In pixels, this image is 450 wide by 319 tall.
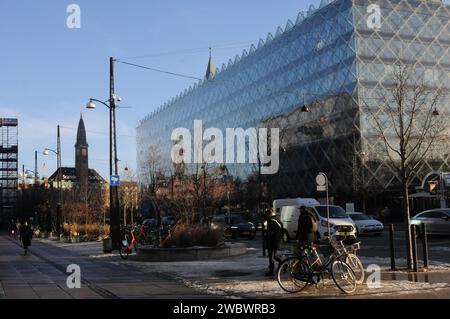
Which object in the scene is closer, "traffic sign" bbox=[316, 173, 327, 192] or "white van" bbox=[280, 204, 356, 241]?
"traffic sign" bbox=[316, 173, 327, 192]

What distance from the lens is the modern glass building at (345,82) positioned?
6109 centimetres

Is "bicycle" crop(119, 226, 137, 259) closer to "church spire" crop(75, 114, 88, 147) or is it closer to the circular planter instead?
the circular planter

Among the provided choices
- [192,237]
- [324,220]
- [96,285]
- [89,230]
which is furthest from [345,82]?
[96,285]

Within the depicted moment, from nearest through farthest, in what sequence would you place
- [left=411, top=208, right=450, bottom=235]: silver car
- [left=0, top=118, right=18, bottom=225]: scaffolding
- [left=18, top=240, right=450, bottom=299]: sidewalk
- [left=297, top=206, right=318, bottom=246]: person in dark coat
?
1. [left=18, top=240, right=450, bottom=299]: sidewalk
2. [left=297, top=206, right=318, bottom=246]: person in dark coat
3. [left=411, top=208, right=450, bottom=235]: silver car
4. [left=0, top=118, right=18, bottom=225]: scaffolding

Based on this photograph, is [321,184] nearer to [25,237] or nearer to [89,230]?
[25,237]

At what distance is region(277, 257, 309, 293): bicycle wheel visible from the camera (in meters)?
11.1

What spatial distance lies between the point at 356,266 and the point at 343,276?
2.45ft

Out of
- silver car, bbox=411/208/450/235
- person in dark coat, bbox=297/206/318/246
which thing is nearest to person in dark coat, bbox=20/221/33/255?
silver car, bbox=411/208/450/235

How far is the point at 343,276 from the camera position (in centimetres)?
1084

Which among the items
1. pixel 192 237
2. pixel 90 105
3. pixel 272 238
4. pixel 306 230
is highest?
pixel 90 105
